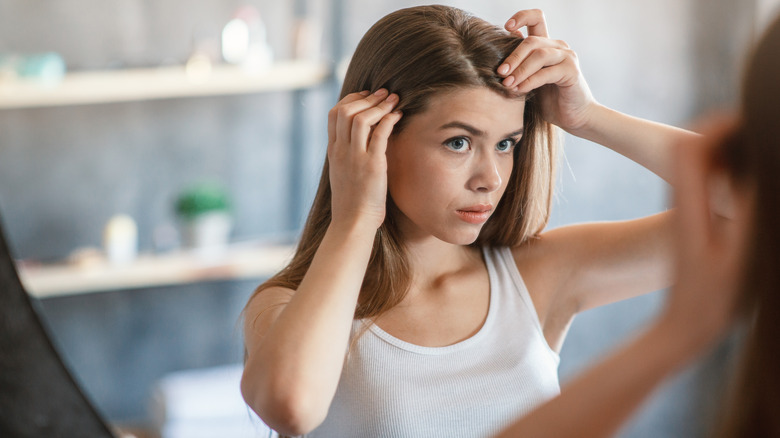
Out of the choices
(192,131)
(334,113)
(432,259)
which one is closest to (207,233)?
(192,131)

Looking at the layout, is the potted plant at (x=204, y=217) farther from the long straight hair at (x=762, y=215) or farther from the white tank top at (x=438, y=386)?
the long straight hair at (x=762, y=215)

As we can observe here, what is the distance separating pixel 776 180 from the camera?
0.91 feet

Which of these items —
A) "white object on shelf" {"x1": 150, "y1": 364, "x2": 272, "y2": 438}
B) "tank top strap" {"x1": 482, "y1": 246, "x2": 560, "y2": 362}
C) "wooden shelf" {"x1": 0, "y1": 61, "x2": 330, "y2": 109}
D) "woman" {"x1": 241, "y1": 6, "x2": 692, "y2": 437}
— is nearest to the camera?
"woman" {"x1": 241, "y1": 6, "x2": 692, "y2": 437}

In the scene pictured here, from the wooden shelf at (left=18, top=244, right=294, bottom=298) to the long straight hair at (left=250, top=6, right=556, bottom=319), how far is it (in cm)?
104

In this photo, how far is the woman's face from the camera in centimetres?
72

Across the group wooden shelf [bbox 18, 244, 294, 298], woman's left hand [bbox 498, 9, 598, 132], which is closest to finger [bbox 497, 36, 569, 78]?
woman's left hand [bbox 498, 9, 598, 132]

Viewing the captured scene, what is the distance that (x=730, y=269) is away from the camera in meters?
0.29

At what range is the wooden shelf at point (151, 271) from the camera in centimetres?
175

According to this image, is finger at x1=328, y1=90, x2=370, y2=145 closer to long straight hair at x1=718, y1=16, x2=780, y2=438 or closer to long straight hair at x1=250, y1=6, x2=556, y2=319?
long straight hair at x1=250, y1=6, x2=556, y2=319

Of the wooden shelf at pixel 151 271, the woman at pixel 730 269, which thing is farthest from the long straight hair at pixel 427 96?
the wooden shelf at pixel 151 271

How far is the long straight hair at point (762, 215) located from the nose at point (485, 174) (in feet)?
1.35

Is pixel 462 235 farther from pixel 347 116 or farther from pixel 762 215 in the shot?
pixel 762 215

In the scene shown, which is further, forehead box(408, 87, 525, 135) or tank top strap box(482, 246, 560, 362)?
tank top strap box(482, 246, 560, 362)

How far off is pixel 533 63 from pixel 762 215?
45 centimetres
